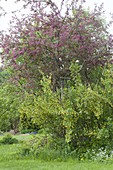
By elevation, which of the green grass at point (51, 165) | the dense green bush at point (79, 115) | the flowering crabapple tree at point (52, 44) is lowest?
the green grass at point (51, 165)

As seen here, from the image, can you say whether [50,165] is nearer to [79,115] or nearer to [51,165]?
[51,165]

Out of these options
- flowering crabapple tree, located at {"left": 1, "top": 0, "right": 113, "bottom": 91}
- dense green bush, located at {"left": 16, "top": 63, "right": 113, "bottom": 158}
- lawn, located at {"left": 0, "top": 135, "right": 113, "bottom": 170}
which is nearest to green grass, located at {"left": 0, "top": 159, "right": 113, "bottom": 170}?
lawn, located at {"left": 0, "top": 135, "right": 113, "bottom": 170}

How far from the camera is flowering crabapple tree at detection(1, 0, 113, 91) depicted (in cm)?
995

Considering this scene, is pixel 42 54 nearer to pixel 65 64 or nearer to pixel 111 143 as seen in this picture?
pixel 65 64

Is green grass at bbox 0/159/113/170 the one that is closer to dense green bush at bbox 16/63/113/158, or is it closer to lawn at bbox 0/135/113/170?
lawn at bbox 0/135/113/170

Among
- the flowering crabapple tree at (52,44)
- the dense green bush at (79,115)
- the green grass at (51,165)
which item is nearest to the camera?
the green grass at (51,165)

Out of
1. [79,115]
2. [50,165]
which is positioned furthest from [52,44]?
[50,165]

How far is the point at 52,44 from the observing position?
9.81 m

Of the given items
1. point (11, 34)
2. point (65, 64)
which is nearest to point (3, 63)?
point (11, 34)

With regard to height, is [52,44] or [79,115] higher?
[52,44]

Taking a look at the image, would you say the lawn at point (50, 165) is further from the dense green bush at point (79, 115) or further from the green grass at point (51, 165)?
the dense green bush at point (79, 115)

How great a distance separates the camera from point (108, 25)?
11516 millimetres

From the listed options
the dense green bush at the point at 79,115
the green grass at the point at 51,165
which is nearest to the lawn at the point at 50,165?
the green grass at the point at 51,165

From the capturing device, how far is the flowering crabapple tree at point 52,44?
9.95m
